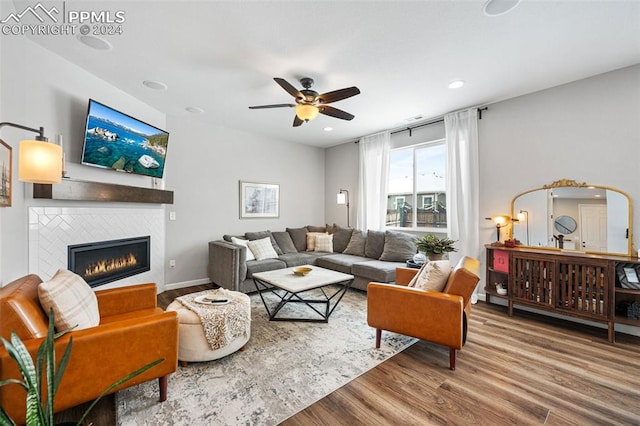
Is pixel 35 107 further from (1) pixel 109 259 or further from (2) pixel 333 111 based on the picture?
(2) pixel 333 111

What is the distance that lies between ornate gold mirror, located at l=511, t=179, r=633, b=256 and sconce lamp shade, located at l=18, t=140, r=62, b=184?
15.5 ft

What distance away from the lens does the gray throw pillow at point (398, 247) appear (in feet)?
14.2

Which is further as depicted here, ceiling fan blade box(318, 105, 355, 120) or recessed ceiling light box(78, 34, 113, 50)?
ceiling fan blade box(318, 105, 355, 120)

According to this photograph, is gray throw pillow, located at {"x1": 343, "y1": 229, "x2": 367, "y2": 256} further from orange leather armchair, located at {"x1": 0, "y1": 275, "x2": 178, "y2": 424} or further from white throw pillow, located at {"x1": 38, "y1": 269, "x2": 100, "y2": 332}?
white throw pillow, located at {"x1": 38, "y1": 269, "x2": 100, "y2": 332}

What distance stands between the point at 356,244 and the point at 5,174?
4.31m

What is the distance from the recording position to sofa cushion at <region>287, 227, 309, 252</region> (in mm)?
5469

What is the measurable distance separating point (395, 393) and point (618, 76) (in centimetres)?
391

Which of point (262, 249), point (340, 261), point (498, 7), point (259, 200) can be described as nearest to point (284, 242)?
point (262, 249)

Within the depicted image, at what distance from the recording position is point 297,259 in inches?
185

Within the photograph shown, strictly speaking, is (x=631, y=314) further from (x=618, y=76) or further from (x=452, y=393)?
(x=618, y=76)

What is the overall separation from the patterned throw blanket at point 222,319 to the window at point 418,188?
343cm

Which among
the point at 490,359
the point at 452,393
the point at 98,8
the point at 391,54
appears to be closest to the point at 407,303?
the point at 452,393

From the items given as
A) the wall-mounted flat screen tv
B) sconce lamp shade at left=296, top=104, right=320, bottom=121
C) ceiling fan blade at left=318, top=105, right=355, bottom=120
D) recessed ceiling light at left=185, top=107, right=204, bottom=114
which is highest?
recessed ceiling light at left=185, top=107, right=204, bottom=114

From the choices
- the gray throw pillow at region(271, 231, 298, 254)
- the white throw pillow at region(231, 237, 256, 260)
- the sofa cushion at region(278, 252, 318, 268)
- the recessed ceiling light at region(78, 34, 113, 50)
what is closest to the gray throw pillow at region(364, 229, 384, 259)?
the sofa cushion at region(278, 252, 318, 268)
